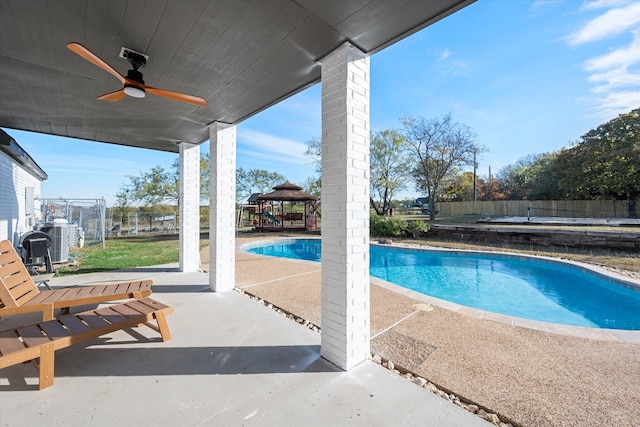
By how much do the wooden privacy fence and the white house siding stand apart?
26.8 meters

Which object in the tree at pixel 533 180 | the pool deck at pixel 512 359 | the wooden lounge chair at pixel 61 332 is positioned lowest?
the pool deck at pixel 512 359

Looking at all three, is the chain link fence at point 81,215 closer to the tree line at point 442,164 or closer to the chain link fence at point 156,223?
the chain link fence at point 156,223

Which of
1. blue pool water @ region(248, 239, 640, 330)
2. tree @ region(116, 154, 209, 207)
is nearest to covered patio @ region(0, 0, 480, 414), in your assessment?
blue pool water @ region(248, 239, 640, 330)

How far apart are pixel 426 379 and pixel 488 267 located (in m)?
7.57

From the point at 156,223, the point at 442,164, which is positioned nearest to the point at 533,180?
the point at 442,164

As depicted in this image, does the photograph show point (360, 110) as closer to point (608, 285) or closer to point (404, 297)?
point (404, 297)

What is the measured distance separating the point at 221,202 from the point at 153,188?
1632 centimetres

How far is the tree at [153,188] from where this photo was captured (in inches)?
697

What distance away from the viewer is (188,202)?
5875 mm

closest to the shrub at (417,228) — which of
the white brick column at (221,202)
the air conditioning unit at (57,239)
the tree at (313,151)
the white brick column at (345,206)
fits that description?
the tree at (313,151)

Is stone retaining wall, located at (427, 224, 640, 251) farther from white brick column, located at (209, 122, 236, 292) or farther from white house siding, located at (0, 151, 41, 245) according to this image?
white house siding, located at (0, 151, 41, 245)

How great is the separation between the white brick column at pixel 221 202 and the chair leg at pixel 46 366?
8.01 ft

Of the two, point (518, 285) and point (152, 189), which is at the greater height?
point (152, 189)

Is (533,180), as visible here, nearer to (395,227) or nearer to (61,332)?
(395,227)
